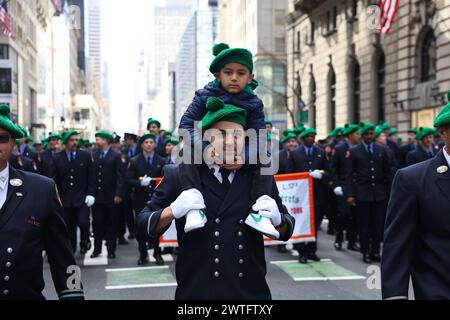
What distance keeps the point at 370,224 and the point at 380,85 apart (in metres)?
25.6

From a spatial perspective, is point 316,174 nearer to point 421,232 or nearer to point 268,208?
point 421,232

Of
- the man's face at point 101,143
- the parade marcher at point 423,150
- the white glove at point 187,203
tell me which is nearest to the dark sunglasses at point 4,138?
the white glove at point 187,203

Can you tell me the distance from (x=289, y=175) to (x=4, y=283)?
8.57m

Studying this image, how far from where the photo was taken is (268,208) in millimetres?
3523

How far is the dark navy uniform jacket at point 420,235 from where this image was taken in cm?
352

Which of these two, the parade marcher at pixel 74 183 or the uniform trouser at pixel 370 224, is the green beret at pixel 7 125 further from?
the uniform trouser at pixel 370 224

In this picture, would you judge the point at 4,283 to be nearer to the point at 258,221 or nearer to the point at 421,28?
the point at 258,221

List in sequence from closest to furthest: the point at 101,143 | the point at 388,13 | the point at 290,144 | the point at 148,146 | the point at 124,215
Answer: the point at 148,146 < the point at 101,143 < the point at 290,144 < the point at 124,215 < the point at 388,13

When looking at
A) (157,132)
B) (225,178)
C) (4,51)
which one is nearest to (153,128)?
(157,132)
